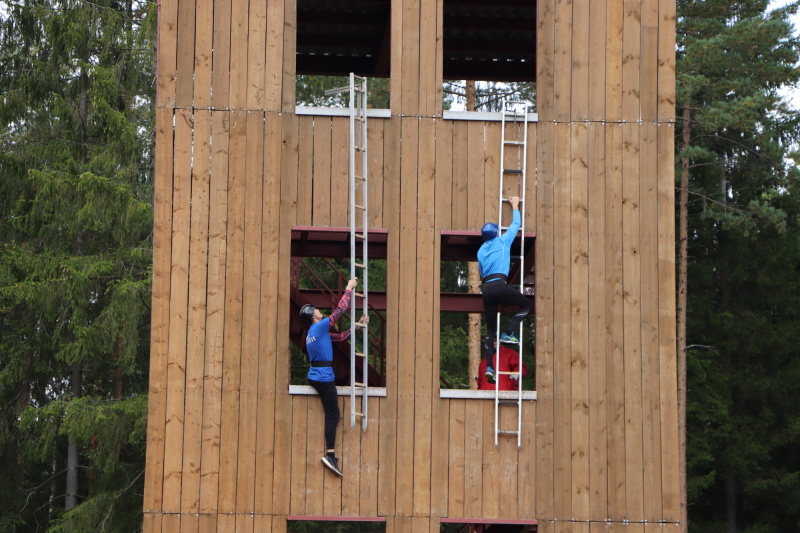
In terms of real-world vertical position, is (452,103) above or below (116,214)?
above

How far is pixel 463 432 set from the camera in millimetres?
15062

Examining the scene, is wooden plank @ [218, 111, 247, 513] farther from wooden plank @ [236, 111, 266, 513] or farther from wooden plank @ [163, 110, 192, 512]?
wooden plank @ [163, 110, 192, 512]

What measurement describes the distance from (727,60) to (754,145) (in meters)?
3.89

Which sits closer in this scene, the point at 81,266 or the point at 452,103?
the point at 81,266

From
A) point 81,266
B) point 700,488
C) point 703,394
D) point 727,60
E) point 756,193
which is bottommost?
point 700,488

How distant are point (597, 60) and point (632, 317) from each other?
309 cm

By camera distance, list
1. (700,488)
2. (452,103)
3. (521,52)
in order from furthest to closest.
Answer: (452,103) < (700,488) < (521,52)

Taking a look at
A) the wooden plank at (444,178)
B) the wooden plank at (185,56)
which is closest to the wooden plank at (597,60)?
the wooden plank at (444,178)

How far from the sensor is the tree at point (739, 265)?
34.7 meters

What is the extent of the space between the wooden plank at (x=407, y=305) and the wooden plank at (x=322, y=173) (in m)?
0.85

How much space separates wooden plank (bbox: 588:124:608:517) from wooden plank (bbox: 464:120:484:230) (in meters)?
1.19

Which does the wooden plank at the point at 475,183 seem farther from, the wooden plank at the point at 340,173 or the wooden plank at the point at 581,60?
the wooden plank at the point at 340,173

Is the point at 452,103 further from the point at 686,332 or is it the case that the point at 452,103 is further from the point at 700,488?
the point at 700,488

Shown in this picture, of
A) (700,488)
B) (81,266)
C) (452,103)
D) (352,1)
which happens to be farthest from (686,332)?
(352,1)
